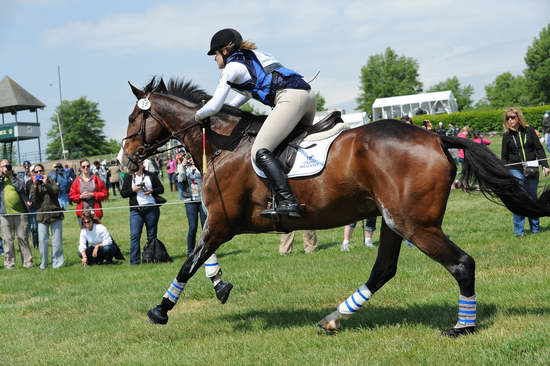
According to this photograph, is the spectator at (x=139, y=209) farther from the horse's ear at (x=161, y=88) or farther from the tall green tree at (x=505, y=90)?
the tall green tree at (x=505, y=90)

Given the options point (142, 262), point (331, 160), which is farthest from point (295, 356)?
point (142, 262)

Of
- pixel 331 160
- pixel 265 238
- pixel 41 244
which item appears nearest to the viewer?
pixel 331 160

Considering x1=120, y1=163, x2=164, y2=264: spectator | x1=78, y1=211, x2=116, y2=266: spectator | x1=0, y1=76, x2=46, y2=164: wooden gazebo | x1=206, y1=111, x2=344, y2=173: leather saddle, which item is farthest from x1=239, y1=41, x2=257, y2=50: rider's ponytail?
x1=0, y1=76, x2=46, y2=164: wooden gazebo

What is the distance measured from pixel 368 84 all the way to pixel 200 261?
105468 mm

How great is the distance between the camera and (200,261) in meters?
6.62

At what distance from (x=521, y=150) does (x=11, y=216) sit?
38.3 feet

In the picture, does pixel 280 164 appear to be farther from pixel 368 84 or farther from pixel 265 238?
pixel 368 84

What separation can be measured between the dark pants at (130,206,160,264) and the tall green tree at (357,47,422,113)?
314ft

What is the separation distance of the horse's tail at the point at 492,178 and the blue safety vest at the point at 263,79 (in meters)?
1.71

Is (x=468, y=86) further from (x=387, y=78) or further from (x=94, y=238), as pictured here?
(x=94, y=238)

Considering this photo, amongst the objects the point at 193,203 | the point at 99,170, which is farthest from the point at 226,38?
the point at 99,170

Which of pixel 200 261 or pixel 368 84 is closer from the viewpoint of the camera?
pixel 200 261

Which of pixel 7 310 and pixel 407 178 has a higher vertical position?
pixel 407 178

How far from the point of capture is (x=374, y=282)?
640 centimetres
